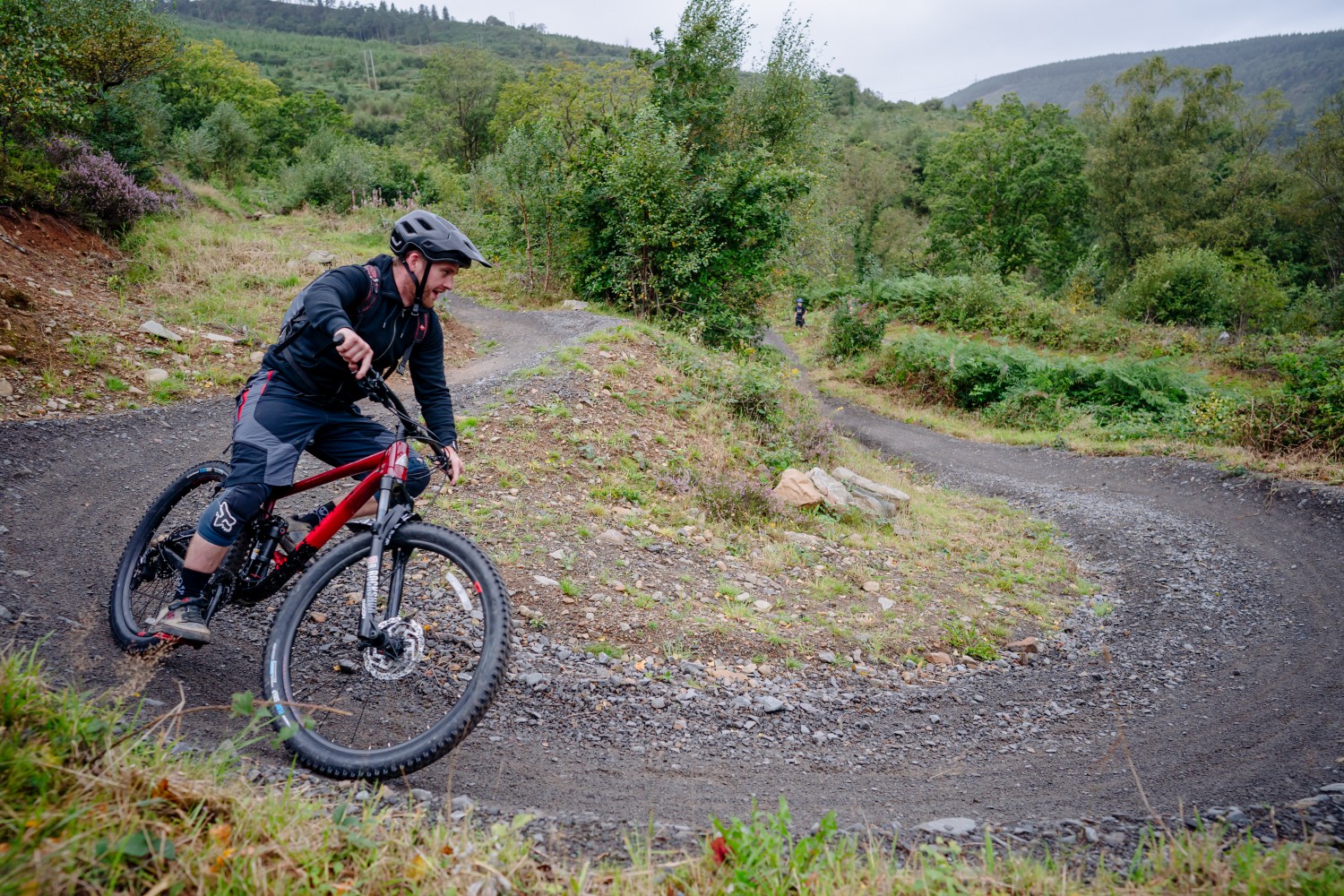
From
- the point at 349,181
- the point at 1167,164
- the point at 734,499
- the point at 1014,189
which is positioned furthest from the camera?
the point at 1014,189

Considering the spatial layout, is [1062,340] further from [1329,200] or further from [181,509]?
[1329,200]

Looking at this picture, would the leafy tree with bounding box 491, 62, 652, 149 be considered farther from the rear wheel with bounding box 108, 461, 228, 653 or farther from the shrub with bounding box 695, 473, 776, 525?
the rear wheel with bounding box 108, 461, 228, 653

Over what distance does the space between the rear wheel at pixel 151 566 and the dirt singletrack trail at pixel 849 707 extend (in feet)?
0.48

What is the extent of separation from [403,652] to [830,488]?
7014 millimetres

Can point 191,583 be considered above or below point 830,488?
above

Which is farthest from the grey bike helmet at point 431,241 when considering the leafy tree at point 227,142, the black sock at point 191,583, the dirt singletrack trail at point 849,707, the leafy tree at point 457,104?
the leafy tree at point 457,104

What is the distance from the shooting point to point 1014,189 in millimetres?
42156

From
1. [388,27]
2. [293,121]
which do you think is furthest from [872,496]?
[388,27]

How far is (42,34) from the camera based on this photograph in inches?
481

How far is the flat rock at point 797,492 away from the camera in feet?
28.2

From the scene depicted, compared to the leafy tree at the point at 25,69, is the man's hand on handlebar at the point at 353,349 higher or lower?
lower

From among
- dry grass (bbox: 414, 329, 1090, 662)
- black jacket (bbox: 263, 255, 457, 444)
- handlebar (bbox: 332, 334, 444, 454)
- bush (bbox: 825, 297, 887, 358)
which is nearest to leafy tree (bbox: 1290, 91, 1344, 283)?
bush (bbox: 825, 297, 887, 358)

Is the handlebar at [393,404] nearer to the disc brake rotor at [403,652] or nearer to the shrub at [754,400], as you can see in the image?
the disc brake rotor at [403,652]

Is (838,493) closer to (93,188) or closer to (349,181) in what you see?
(93,188)
